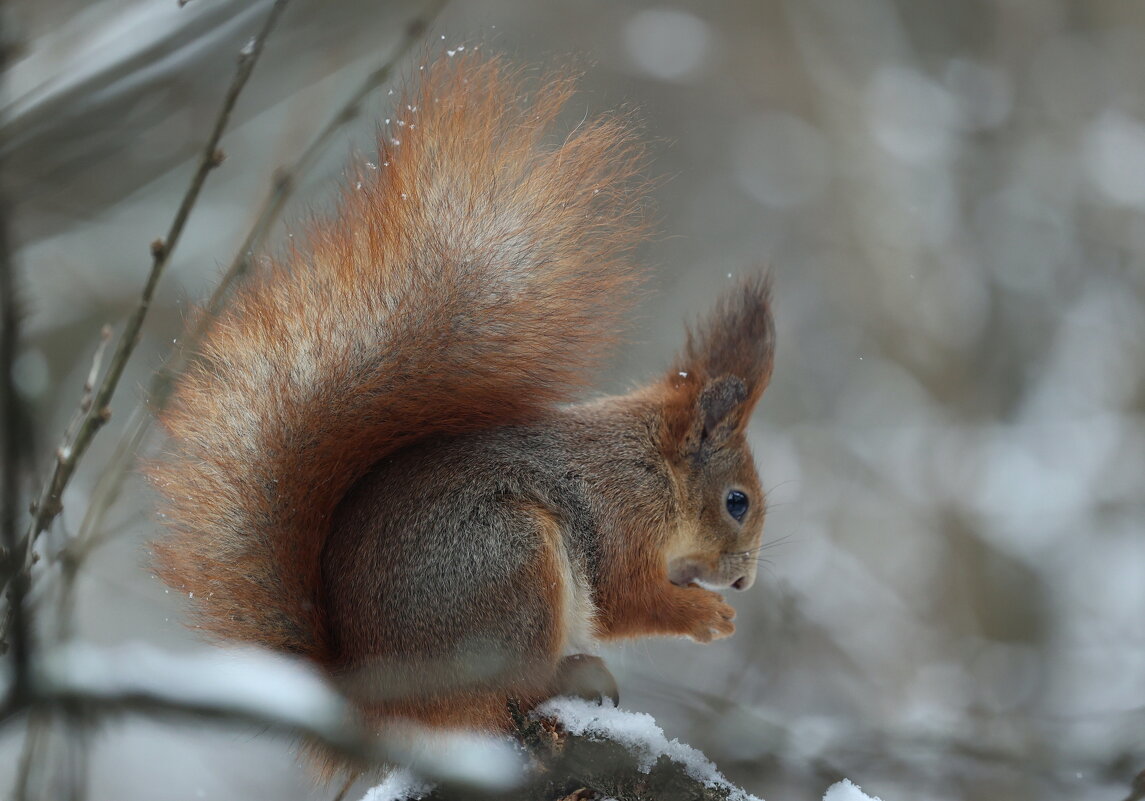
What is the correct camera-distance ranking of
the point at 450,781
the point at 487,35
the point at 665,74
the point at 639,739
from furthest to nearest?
the point at 665,74
the point at 487,35
the point at 639,739
the point at 450,781

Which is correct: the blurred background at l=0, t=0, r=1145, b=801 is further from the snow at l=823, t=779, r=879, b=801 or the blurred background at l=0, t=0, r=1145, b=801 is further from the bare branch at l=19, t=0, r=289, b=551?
the bare branch at l=19, t=0, r=289, b=551

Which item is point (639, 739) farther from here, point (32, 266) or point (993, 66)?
point (993, 66)

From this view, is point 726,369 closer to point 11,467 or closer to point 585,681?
point 585,681

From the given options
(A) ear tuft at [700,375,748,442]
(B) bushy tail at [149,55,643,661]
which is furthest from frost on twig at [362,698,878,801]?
(A) ear tuft at [700,375,748,442]

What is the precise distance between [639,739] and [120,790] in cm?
250

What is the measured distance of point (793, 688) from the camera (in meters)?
4.10

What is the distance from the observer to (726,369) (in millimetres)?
2176

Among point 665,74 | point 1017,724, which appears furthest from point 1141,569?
point 665,74

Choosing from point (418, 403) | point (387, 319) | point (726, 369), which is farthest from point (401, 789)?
point (726, 369)

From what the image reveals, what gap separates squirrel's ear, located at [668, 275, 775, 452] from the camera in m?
2.12

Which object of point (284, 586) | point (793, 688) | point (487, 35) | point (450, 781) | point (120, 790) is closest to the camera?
point (450, 781)

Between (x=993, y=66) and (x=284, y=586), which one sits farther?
(x=993, y=66)

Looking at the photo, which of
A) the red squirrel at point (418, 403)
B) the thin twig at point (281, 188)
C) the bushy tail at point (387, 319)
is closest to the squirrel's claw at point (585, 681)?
the red squirrel at point (418, 403)

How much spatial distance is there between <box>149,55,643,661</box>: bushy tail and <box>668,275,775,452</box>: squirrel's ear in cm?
42
